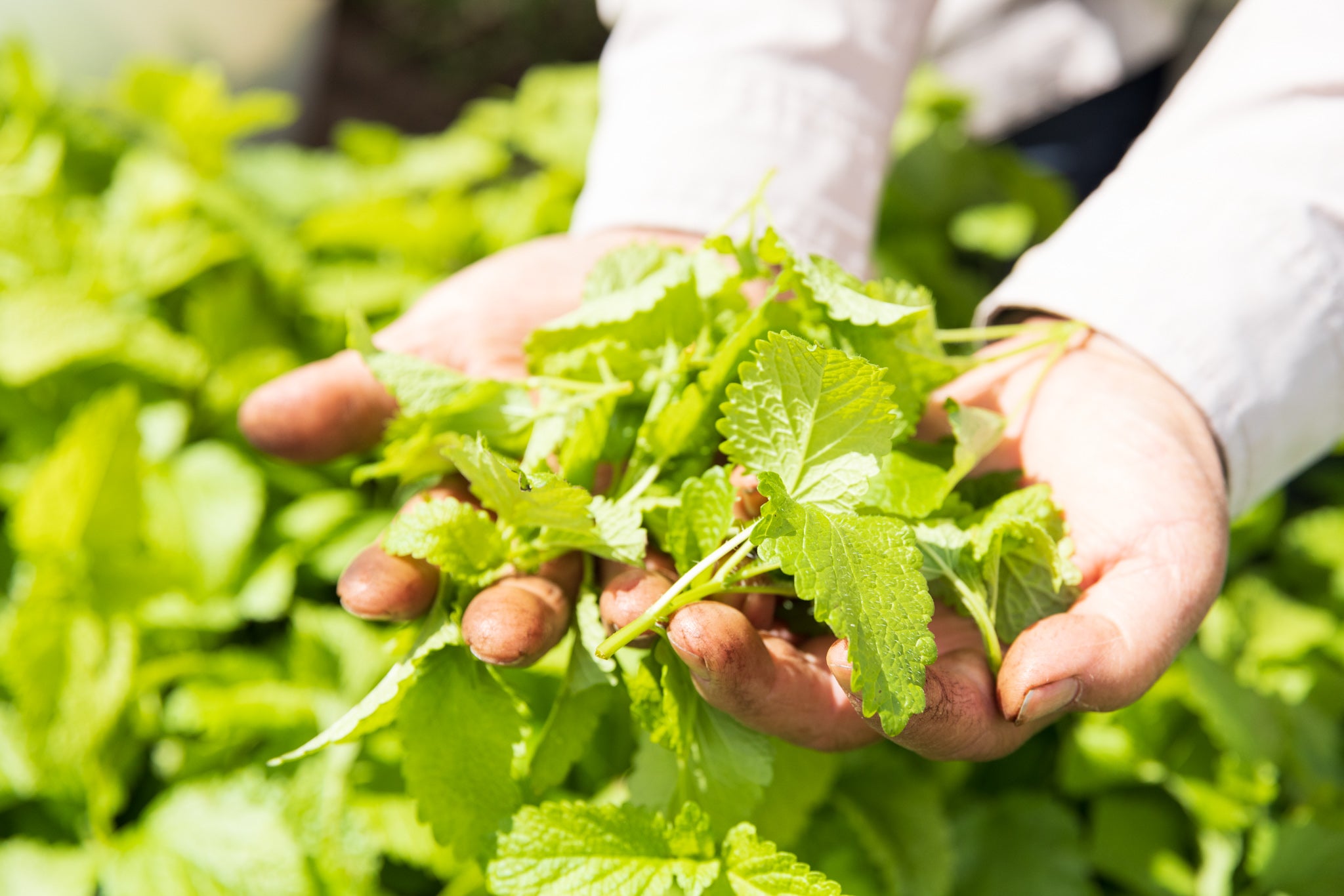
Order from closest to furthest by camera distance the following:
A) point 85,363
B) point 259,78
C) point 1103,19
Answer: point 85,363, point 1103,19, point 259,78

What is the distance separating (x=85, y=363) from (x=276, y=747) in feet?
1.73

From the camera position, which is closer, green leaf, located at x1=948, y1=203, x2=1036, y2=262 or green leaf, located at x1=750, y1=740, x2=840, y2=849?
green leaf, located at x1=750, y1=740, x2=840, y2=849

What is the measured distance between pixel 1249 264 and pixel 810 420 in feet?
1.66

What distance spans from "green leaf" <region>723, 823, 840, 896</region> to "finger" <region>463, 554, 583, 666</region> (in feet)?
0.58

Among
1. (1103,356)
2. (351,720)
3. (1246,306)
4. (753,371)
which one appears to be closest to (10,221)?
(351,720)

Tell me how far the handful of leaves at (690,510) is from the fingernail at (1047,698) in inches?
2.3

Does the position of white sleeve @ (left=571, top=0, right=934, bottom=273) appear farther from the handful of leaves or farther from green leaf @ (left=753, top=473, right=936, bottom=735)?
green leaf @ (left=753, top=473, right=936, bottom=735)

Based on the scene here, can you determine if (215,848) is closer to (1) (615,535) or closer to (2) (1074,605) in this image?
(1) (615,535)

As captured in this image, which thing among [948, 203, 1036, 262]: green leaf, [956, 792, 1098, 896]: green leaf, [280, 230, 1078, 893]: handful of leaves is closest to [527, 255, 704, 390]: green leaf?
[280, 230, 1078, 893]: handful of leaves

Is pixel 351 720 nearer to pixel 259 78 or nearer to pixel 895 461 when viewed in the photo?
pixel 895 461

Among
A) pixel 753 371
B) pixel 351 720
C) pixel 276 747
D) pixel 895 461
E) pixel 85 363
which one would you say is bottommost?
pixel 276 747

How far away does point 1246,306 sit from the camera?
889 mm

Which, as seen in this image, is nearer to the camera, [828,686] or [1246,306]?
[828,686]

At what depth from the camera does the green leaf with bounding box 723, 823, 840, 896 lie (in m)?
0.63
